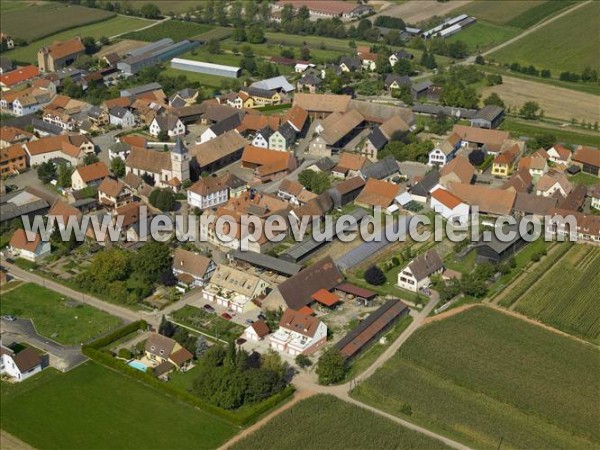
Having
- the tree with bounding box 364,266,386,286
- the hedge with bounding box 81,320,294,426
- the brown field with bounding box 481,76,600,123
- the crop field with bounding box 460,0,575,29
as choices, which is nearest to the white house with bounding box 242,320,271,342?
the hedge with bounding box 81,320,294,426

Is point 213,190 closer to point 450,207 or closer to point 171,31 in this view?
point 450,207

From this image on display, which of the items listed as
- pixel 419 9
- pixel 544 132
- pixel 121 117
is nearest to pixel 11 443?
pixel 121 117

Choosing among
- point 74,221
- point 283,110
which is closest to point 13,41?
point 283,110

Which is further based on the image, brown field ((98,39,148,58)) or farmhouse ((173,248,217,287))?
brown field ((98,39,148,58))

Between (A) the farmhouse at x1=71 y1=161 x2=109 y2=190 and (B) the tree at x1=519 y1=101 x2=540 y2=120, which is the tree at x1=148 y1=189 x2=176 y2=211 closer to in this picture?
(A) the farmhouse at x1=71 y1=161 x2=109 y2=190

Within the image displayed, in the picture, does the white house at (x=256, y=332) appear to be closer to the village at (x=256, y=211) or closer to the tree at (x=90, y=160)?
the village at (x=256, y=211)

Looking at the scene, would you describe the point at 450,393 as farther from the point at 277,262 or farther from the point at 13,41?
the point at 13,41

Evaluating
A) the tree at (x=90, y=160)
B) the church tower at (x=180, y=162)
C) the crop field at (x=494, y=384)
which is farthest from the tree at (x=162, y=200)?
the crop field at (x=494, y=384)
